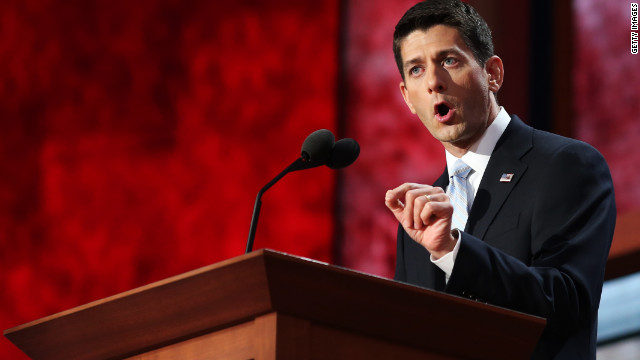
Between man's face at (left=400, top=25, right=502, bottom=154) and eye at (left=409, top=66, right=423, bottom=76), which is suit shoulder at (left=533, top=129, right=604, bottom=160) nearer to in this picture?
man's face at (left=400, top=25, right=502, bottom=154)

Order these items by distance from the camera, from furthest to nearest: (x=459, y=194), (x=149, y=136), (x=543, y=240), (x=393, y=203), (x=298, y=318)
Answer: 1. (x=149, y=136)
2. (x=459, y=194)
3. (x=543, y=240)
4. (x=393, y=203)
5. (x=298, y=318)

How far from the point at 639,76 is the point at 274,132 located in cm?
148

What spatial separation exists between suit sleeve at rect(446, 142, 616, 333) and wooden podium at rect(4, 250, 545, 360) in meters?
0.13

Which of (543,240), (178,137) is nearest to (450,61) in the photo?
(543,240)

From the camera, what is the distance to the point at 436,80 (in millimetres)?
1876

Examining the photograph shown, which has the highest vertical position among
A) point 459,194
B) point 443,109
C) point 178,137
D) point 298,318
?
point 178,137

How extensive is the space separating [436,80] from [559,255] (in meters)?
0.49

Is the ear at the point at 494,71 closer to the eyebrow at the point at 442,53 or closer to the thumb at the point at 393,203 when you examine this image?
the eyebrow at the point at 442,53

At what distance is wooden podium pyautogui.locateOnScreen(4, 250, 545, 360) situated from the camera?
1.23 m

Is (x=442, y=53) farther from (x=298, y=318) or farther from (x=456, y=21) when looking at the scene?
(x=298, y=318)

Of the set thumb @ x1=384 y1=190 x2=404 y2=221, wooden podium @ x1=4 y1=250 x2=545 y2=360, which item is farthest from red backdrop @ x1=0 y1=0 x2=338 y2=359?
wooden podium @ x1=4 y1=250 x2=545 y2=360

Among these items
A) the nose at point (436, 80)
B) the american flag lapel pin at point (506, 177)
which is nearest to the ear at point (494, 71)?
the nose at point (436, 80)

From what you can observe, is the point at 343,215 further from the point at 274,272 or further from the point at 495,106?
the point at 274,272

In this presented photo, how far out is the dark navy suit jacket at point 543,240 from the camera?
147cm
